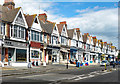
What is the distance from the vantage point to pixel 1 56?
92.5 feet

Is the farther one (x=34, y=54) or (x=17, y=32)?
(x=34, y=54)

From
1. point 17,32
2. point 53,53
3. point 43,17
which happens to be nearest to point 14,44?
point 17,32

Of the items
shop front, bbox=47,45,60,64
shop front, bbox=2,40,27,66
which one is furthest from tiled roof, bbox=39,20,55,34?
shop front, bbox=2,40,27,66

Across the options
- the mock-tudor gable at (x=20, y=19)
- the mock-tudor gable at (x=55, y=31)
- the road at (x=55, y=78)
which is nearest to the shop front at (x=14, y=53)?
the mock-tudor gable at (x=20, y=19)

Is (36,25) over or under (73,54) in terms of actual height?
over

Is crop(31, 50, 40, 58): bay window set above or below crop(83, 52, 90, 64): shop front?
above

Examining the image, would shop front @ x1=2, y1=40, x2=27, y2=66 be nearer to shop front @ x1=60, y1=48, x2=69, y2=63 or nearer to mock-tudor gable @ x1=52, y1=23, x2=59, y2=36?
mock-tudor gable @ x1=52, y1=23, x2=59, y2=36

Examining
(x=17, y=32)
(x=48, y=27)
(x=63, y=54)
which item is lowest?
(x=63, y=54)

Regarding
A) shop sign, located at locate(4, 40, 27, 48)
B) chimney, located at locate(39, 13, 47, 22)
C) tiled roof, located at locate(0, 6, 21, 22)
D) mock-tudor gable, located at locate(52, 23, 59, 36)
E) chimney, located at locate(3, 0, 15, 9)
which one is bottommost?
shop sign, located at locate(4, 40, 27, 48)

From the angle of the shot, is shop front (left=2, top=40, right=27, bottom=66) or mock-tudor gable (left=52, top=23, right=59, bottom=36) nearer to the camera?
shop front (left=2, top=40, right=27, bottom=66)

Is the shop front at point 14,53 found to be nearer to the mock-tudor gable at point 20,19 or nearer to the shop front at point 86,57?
the mock-tudor gable at point 20,19

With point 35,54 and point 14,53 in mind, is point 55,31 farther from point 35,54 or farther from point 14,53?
point 14,53

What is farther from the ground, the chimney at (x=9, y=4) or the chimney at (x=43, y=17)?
the chimney at (x=9, y=4)

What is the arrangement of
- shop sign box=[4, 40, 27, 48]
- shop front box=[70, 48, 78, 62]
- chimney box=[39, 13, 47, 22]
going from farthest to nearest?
shop front box=[70, 48, 78, 62], chimney box=[39, 13, 47, 22], shop sign box=[4, 40, 27, 48]
